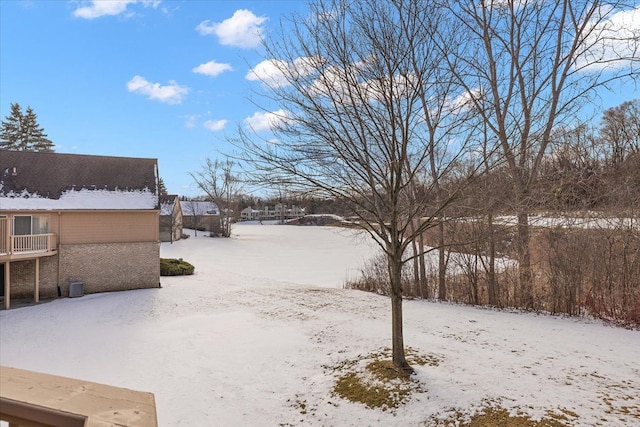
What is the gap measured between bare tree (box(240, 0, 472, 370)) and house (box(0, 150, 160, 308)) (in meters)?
10.7

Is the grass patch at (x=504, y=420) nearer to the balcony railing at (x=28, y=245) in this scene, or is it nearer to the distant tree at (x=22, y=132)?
the balcony railing at (x=28, y=245)

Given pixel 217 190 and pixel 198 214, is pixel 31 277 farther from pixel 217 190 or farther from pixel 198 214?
pixel 198 214

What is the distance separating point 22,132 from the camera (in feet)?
117

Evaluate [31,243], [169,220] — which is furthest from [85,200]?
[169,220]

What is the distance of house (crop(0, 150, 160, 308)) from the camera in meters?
12.4

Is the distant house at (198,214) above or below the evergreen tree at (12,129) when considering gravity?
below

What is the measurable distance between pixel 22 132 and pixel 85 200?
31167mm

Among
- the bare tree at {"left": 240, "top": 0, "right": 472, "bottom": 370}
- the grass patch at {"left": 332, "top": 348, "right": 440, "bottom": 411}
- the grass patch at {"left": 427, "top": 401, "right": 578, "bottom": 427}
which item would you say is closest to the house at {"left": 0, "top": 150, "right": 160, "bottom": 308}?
the bare tree at {"left": 240, "top": 0, "right": 472, "bottom": 370}

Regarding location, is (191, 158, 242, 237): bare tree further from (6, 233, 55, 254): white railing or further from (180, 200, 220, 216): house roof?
(6, 233, 55, 254): white railing

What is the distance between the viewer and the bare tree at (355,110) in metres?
4.75

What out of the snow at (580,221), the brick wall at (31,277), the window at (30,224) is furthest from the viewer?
the brick wall at (31,277)

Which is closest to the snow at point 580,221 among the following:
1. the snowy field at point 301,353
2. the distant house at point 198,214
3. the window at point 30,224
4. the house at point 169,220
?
the snowy field at point 301,353

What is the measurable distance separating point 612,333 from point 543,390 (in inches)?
154

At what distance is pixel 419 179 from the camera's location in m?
7.85
